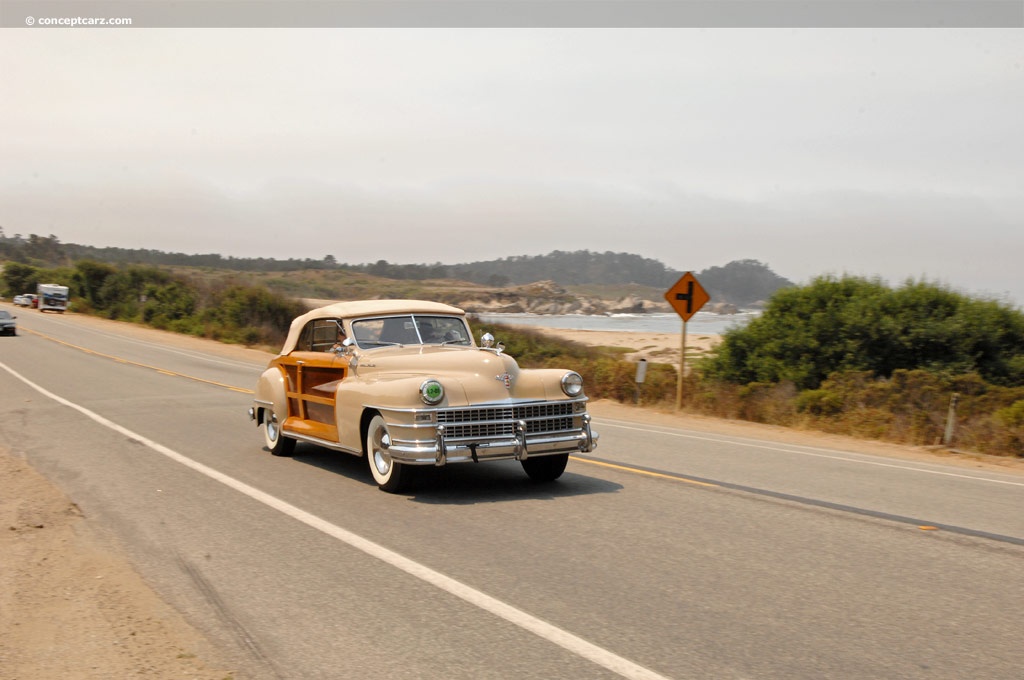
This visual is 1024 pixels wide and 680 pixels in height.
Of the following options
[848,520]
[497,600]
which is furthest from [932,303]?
[497,600]

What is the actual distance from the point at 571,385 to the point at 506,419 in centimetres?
86

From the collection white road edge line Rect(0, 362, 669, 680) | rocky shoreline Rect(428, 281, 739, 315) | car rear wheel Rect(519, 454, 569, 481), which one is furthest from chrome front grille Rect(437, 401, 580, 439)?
rocky shoreline Rect(428, 281, 739, 315)

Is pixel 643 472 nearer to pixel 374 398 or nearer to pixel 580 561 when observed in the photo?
pixel 374 398

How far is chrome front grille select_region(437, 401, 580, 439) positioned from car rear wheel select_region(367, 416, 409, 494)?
63 centimetres

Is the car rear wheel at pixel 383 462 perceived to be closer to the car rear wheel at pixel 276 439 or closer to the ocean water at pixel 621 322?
the car rear wheel at pixel 276 439

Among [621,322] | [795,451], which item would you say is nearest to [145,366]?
[795,451]

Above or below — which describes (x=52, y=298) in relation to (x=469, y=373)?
below

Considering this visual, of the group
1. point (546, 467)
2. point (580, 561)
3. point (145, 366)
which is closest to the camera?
point (580, 561)

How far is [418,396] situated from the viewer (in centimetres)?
826

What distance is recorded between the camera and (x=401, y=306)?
406 inches

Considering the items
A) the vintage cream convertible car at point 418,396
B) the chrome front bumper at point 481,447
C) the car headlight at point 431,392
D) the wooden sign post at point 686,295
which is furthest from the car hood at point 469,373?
the wooden sign post at point 686,295

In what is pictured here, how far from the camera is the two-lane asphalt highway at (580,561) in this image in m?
4.60

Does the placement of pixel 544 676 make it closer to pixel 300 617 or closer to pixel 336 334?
pixel 300 617

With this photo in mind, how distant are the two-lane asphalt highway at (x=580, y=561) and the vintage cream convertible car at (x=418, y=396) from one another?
1.50 feet
